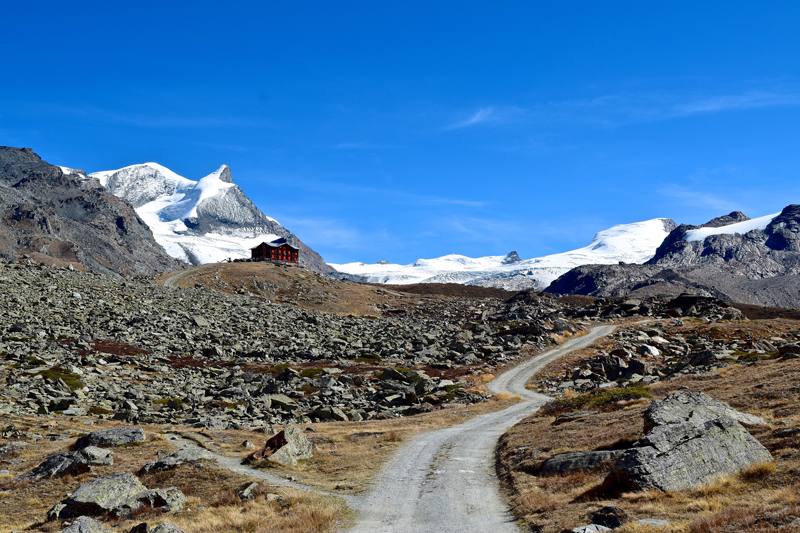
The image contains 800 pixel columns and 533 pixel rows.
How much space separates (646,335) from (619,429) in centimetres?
6778

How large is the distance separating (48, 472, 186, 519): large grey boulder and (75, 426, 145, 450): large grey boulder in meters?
7.21

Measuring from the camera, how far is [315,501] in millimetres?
21453

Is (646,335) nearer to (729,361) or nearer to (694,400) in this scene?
(729,361)

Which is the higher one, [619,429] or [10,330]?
[10,330]

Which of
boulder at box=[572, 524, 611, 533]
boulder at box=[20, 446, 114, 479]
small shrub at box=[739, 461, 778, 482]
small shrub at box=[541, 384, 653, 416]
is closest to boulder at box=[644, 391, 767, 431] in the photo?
small shrub at box=[739, 461, 778, 482]

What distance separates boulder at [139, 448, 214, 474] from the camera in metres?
26.5

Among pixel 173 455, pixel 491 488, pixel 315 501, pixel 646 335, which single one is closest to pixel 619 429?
pixel 491 488

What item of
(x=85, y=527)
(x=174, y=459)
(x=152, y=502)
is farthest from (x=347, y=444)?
(x=85, y=527)

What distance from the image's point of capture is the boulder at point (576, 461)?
22258mm

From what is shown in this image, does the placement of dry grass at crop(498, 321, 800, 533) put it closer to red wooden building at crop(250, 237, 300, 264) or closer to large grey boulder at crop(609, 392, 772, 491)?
large grey boulder at crop(609, 392, 772, 491)

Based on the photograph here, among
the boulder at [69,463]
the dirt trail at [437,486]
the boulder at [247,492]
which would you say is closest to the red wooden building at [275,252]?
the dirt trail at [437,486]

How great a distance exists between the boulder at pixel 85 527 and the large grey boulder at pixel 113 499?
7.37ft

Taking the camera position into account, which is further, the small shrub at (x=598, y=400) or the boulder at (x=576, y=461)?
the small shrub at (x=598, y=400)

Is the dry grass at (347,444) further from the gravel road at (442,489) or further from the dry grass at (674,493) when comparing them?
the dry grass at (674,493)
